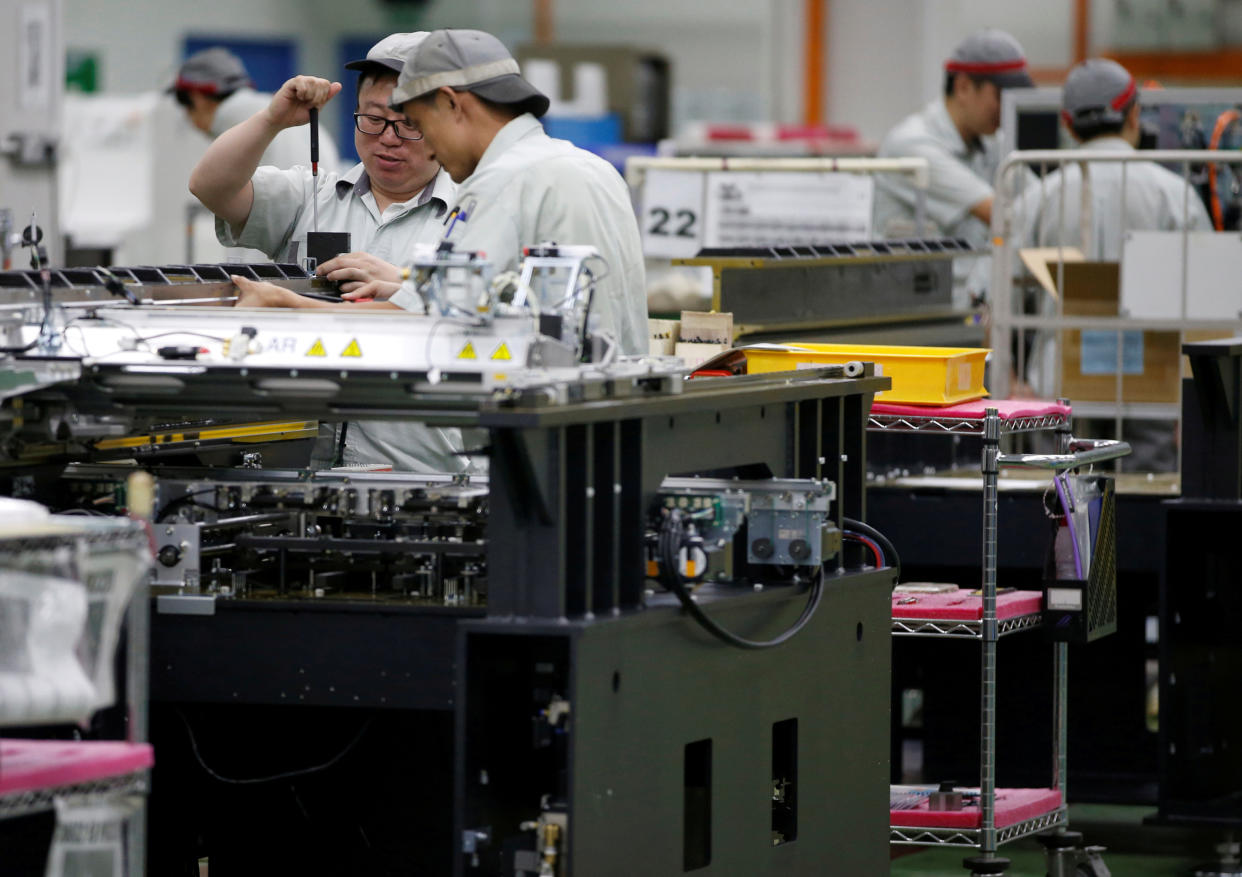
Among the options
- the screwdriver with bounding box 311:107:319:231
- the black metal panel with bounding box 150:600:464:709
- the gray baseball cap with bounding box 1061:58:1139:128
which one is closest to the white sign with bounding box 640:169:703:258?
the gray baseball cap with bounding box 1061:58:1139:128

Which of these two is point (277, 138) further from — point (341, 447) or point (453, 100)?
point (453, 100)

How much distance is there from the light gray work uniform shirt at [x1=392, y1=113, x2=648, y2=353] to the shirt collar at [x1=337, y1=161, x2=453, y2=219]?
83cm

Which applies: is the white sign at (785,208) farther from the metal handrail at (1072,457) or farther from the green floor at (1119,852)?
the metal handrail at (1072,457)

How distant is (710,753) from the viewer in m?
3.02

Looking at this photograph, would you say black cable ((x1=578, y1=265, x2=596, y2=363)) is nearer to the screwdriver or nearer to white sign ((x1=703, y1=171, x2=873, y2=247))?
the screwdriver

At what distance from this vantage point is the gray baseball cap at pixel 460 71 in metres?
3.21

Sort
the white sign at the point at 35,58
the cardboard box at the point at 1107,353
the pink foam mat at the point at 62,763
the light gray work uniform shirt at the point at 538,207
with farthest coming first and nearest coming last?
the white sign at the point at 35,58, the cardboard box at the point at 1107,353, the light gray work uniform shirt at the point at 538,207, the pink foam mat at the point at 62,763

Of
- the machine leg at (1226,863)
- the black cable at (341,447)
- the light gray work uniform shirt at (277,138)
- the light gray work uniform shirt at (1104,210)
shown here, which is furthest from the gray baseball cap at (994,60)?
the black cable at (341,447)

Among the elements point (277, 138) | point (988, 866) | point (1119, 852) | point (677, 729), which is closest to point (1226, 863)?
point (1119, 852)

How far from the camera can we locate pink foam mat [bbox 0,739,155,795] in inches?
91.2

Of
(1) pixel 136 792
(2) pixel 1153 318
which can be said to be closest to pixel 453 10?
(2) pixel 1153 318

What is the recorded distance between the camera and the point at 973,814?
400 centimetres

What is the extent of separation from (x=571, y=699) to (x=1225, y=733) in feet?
8.32

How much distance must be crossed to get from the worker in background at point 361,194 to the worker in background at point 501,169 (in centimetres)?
50
